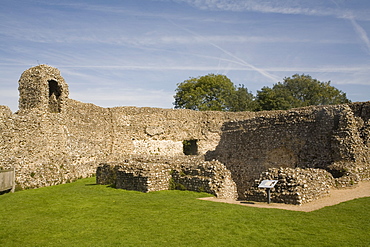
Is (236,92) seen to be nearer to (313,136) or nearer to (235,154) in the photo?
(235,154)

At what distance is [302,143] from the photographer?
17.8 m

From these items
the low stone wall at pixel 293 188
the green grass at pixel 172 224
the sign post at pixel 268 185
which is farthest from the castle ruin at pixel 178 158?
the green grass at pixel 172 224

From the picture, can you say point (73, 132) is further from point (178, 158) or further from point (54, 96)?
point (178, 158)

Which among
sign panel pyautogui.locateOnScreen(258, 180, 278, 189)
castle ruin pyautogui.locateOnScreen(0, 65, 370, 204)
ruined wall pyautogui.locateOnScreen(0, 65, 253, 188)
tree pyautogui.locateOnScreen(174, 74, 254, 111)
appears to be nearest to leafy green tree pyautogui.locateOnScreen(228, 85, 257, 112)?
tree pyautogui.locateOnScreen(174, 74, 254, 111)

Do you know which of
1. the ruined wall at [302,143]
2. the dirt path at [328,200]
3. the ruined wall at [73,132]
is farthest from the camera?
the ruined wall at [73,132]

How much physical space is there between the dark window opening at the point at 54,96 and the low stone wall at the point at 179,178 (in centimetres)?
823

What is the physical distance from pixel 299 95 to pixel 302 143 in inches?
1301

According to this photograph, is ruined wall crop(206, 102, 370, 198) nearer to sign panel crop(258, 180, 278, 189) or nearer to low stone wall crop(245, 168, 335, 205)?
low stone wall crop(245, 168, 335, 205)

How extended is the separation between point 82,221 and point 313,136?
12288 mm

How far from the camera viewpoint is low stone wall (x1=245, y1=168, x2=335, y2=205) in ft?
36.3

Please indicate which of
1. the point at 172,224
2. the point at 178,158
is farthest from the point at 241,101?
the point at 172,224

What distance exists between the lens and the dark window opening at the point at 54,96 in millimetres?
21859

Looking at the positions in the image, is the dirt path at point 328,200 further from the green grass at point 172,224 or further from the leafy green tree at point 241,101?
the leafy green tree at point 241,101

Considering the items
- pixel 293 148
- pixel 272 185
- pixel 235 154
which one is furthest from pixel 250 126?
pixel 272 185
